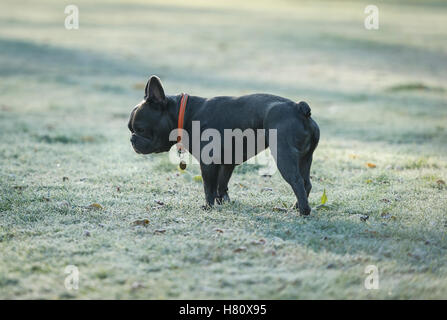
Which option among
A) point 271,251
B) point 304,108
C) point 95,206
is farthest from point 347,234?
point 95,206

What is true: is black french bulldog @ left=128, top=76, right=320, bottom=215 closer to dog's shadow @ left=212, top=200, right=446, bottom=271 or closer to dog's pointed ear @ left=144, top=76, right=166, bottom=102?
dog's pointed ear @ left=144, top=76, right=166, bottom=102

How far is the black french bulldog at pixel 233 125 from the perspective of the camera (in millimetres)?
5496

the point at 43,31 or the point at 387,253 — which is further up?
the point at 43,31

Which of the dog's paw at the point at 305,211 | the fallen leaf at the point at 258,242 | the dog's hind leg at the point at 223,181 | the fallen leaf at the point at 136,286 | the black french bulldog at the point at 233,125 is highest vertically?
the black french bulldog at the point at 233,125

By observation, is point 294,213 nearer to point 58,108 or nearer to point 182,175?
point 182,175

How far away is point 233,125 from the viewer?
5848 mm

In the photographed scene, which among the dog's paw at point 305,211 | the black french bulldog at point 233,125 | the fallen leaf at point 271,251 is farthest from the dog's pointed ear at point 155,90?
the fallen leaf at point 271,251

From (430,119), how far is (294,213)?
25.3 feet

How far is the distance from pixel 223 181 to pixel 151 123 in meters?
1.06

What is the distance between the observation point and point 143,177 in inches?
302

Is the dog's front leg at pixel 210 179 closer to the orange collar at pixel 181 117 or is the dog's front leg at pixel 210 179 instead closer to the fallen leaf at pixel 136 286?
the orange collar at pixel 181 117

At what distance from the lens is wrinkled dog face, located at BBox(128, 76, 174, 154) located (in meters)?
6.04
